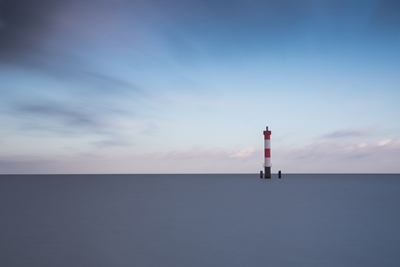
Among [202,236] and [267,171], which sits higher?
[267,171]

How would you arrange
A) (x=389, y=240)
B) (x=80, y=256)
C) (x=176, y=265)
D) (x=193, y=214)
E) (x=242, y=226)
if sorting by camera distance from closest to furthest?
(x=176, y=265) → (x=80, y=256) → (x=389, y=240) → (x=242, y=226) → (x=193, y=214)

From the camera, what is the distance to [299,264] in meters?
4.01

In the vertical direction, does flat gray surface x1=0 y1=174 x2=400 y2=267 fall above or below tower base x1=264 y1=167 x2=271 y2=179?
below

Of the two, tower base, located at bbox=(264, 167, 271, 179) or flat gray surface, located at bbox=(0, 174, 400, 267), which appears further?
tower base, located at bbox=(264, 167, 271, 179)

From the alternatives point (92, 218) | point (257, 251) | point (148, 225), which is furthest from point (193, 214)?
point (257, 251)

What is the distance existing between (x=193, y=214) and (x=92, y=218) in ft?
6.64

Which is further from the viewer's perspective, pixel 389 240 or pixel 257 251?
pixel 389 240

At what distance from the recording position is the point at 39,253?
14.9 feet

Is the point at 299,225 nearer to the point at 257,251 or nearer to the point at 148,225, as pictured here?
the point at 257,251

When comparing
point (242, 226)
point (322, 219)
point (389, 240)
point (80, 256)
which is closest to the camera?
point (80, 256)

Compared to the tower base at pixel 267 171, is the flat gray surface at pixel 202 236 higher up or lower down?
lower down

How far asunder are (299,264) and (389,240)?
194 cm

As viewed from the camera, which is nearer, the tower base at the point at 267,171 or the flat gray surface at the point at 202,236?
the flat gray surface at the point at 202,236

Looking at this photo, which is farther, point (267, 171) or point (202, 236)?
point (267, 171)
